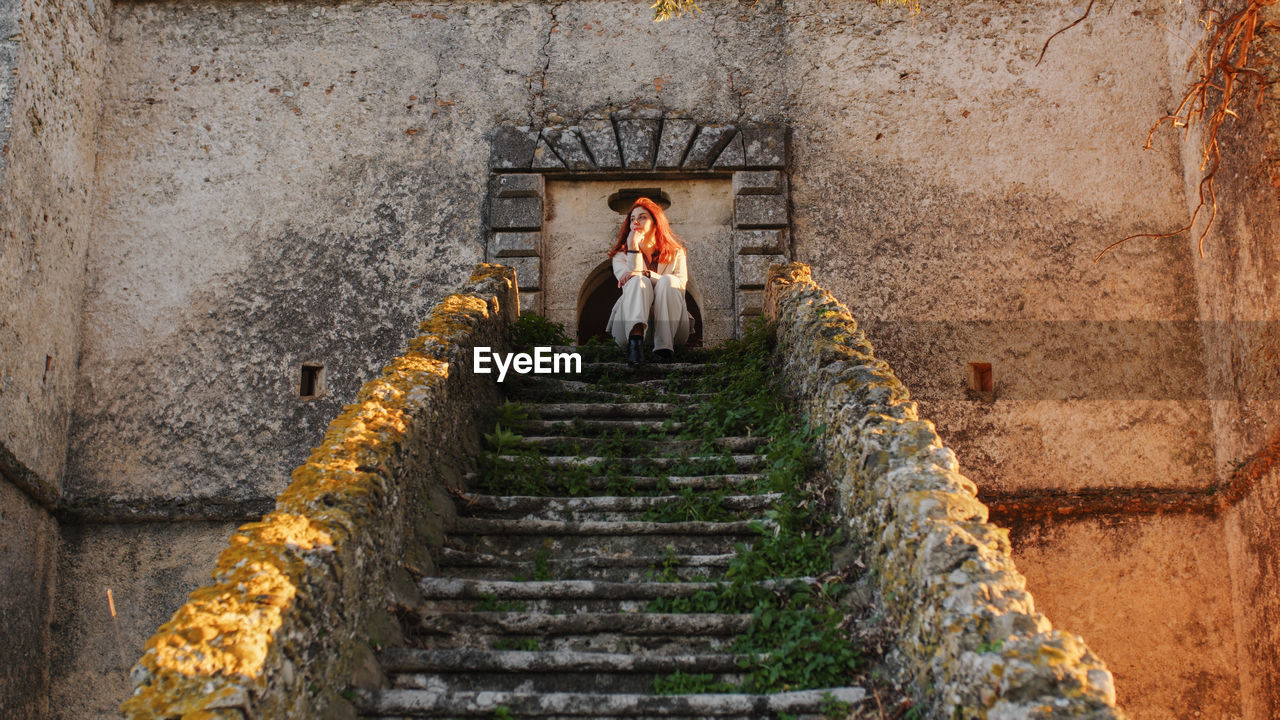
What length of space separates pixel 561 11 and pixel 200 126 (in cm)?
353

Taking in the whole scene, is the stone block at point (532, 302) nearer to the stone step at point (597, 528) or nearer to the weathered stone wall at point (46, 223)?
the weathered stone wall at point (46, 223)

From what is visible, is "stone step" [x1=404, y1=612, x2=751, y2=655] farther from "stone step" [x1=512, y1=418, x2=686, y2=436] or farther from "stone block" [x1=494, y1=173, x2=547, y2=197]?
"stone block" [x1=494, y1=173, x2=547, y2=197]

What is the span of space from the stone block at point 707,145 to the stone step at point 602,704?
21.5ft

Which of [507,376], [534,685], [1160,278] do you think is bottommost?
[534,685]

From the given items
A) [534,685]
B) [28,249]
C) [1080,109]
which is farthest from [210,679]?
[1080,109]

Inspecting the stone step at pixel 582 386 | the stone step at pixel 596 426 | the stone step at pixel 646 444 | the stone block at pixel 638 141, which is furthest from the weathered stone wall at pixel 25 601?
the stone block at pixel 638 141

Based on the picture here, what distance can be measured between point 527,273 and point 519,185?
84cm

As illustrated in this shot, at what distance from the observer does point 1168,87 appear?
34.1 ft

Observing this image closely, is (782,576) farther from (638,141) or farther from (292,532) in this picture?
(638,141)

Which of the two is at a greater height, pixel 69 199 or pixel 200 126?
pixel 200 126

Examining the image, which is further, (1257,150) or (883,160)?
(883,160)

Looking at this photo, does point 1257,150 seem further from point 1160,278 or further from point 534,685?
point 534,685

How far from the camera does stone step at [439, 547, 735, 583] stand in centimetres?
568

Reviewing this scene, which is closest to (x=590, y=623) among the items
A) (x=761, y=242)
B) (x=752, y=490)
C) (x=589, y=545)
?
(x=589, y=545)
